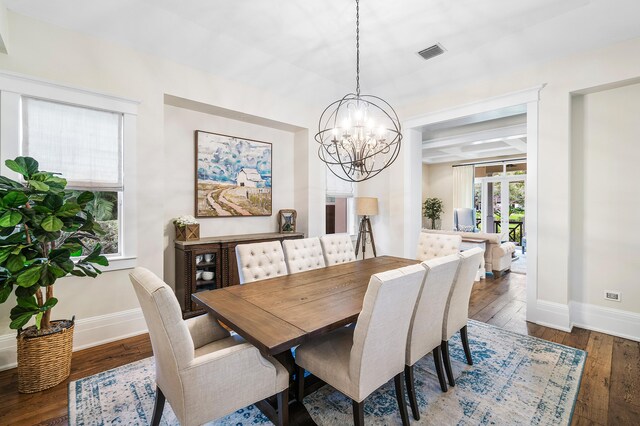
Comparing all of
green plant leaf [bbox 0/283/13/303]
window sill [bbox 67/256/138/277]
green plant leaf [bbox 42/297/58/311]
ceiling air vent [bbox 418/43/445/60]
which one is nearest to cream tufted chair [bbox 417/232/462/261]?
ceiling air vent [bbox 418/43/445/60]

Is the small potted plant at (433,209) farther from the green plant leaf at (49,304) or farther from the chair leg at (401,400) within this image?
the green plant leaf at (49,304)

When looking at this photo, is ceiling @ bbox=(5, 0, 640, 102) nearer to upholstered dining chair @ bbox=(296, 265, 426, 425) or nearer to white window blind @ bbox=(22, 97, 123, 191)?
white window blind @ bbox=(22, 97, 123, 191)

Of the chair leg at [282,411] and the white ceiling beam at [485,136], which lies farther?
the white ceiling beam at [485,136]

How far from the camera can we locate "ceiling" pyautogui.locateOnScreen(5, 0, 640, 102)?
2689 mm

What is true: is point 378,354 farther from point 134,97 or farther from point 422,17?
point 134,97

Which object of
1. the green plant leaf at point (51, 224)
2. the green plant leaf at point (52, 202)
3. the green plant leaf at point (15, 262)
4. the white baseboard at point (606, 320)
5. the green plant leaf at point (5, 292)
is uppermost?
the green plant leaf at point (52, 202)

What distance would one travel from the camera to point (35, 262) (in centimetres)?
212

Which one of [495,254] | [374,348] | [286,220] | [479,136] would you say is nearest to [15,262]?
[374,348]

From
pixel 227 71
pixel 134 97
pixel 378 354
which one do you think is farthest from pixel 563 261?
pixel 134 97

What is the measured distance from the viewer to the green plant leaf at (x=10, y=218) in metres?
1.91

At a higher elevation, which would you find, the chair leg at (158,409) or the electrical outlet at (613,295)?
the electrical outlet at (613,295)

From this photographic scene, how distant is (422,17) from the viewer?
2.87 meters

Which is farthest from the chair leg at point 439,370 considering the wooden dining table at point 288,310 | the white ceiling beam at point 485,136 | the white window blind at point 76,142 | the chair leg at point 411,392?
the white ceiling beam at point 485,136

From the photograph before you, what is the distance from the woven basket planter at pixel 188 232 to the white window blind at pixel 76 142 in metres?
0.81
